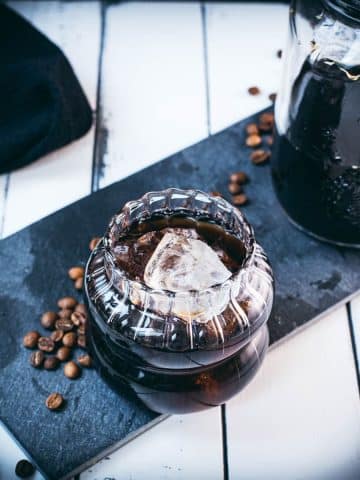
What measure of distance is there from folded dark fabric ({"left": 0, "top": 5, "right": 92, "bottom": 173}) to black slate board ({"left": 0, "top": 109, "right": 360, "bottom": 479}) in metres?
0.12

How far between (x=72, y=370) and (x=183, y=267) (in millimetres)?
221

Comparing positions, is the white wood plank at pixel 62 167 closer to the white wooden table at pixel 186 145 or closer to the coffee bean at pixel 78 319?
the white wooden table at pixel 186 145

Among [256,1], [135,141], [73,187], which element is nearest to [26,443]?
[73,187]

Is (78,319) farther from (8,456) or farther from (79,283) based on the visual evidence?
(8,456)

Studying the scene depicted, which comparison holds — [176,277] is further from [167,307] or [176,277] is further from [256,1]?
[256,1]

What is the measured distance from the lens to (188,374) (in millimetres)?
826

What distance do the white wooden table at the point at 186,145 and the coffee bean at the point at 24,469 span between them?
0.05 ft

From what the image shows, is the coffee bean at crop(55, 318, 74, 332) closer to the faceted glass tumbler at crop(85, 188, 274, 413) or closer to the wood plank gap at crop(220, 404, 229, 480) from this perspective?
the faceted glass tumbler at crop(85, 188, 274, 413)

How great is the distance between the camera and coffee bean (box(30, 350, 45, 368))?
94 cm

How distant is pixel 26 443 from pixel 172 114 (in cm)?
58

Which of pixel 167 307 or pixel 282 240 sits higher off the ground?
pixel 167 307

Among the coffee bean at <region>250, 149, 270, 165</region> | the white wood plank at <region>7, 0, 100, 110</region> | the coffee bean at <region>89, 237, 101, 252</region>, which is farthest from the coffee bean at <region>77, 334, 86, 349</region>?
the white wood plank at <region>7, 0, 100, 110</region>

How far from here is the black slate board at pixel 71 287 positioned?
0.89 m

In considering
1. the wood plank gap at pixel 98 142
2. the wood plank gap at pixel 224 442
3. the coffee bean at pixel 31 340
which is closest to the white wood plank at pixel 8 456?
the coffee bean at pixel 31 340
